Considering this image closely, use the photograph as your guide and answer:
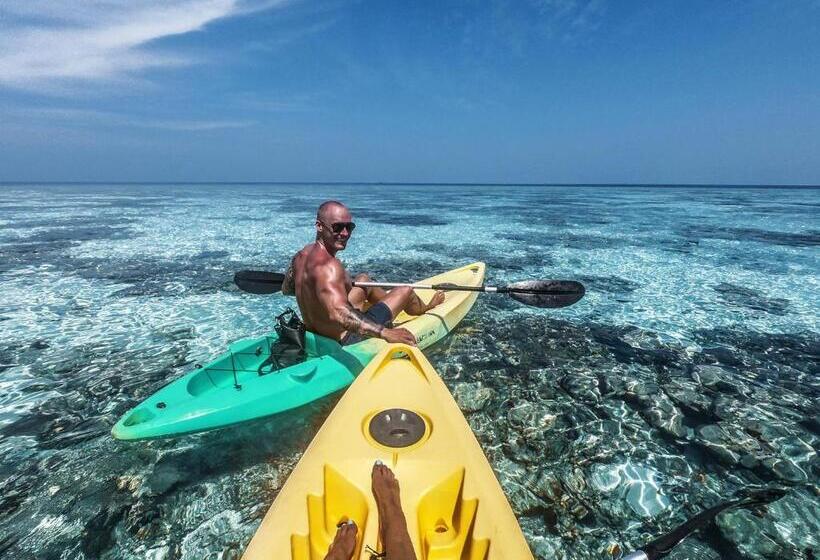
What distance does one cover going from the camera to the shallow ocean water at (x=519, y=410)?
3229 mm

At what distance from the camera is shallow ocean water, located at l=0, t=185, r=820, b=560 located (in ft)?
10.6

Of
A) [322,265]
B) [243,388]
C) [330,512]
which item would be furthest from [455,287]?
[330,512]

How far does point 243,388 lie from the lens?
4.12 metres

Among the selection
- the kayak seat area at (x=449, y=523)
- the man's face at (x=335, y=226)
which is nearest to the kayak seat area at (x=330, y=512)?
the kayak seat area at (x=449, y=523)

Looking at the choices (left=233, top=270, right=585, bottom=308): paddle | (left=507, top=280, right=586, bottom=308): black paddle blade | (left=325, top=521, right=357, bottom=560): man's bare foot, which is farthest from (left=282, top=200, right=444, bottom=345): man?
(left=507, top=280, right=586, bottom=308): black paddle blade

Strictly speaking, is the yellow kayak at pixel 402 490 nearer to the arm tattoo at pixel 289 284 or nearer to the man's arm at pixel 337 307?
the man's arm at pixel 337 307

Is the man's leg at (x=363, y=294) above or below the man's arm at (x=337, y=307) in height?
below

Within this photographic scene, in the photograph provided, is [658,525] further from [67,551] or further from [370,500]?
[67,551]

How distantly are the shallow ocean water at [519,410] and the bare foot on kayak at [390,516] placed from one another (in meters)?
1.30

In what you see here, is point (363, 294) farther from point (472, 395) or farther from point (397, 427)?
point (397, 427)

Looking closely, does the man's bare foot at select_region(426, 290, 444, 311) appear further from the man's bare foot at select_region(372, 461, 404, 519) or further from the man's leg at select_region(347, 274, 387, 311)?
the man's bare foot at select_region(372, 461, 404, 519)

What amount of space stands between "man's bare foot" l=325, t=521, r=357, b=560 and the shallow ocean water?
1.23m

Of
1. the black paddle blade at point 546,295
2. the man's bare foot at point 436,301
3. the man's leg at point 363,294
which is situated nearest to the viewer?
the man's leg at point 363,294

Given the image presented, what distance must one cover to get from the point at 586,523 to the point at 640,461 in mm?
1075
